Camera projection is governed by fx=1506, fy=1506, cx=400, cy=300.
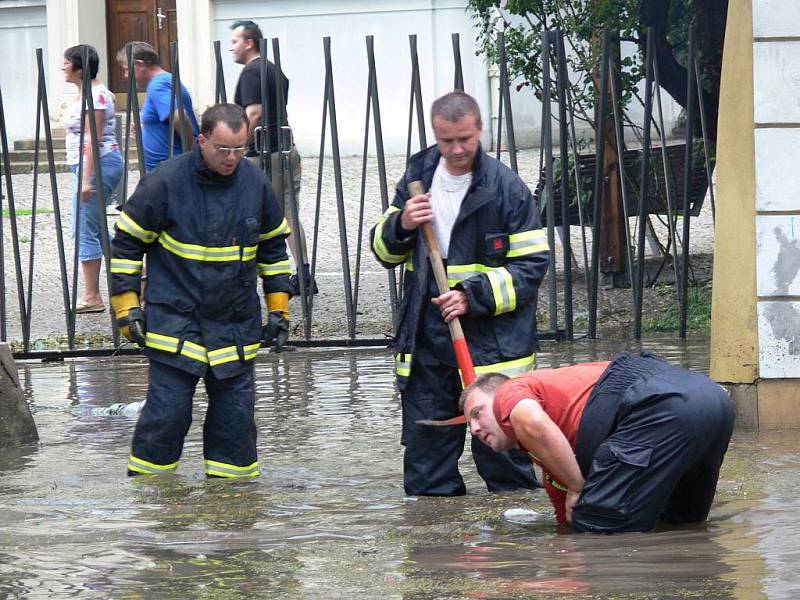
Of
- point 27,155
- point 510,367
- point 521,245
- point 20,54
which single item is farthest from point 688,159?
point 20,54

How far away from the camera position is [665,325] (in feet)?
34.1

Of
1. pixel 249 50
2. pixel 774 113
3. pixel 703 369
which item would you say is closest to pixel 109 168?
pixel 249 50

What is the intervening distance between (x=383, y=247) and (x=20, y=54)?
1635cm

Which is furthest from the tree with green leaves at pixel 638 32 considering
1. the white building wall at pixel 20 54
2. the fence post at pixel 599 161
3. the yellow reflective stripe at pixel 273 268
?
the white building wall at pixel 20 54

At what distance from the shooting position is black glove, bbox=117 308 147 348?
20.4ft

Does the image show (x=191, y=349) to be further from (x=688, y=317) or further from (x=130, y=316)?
(x=688, y=317)

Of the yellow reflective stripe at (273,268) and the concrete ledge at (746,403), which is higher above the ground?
the yellow reflective stripe at (273,268)

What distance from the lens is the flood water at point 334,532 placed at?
178 inches

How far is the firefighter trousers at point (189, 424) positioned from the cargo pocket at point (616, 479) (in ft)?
6.05

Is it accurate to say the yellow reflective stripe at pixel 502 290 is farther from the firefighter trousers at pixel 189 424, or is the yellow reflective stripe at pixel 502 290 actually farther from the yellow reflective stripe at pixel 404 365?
the firefighter trousers at pixel 189 424

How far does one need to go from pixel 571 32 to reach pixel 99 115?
152 inches

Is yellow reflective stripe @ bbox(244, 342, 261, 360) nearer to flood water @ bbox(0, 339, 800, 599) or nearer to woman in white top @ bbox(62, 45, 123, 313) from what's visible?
flood water @ bbox(0, 339, 800, 599)

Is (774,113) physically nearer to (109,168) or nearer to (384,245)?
(384,245)

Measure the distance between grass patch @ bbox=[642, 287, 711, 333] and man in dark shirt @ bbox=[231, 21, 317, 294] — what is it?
2393 millimetres
